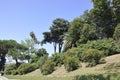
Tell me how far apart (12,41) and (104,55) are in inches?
2261

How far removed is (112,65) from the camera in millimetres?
26922

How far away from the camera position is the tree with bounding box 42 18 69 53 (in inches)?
3177

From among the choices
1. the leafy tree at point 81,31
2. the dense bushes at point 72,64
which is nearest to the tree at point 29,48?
the leafy tree at point 81,31

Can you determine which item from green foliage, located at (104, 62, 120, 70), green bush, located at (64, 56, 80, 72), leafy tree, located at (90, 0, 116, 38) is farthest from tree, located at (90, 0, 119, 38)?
green foliage, located at (104, 62, 120, 70)

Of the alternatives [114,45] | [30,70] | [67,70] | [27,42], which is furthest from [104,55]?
[27,42]

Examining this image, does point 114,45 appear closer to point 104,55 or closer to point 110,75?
point 104,55

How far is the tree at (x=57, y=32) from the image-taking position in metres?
80.7

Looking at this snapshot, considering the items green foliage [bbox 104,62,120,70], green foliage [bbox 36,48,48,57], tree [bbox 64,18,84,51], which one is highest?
tree [bbox 64,18,84,51]

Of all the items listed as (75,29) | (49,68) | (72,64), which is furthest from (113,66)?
(75,29)

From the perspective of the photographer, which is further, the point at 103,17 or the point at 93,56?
the point at 103,17

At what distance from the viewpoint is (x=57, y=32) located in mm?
82000

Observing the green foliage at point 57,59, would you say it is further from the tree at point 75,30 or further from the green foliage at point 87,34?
the tree at point 75,30

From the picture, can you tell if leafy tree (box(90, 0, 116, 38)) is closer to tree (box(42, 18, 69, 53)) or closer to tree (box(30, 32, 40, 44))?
tree (box(42, 18, 69, 53))

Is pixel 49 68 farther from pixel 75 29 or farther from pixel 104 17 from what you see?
pixel 104 17
